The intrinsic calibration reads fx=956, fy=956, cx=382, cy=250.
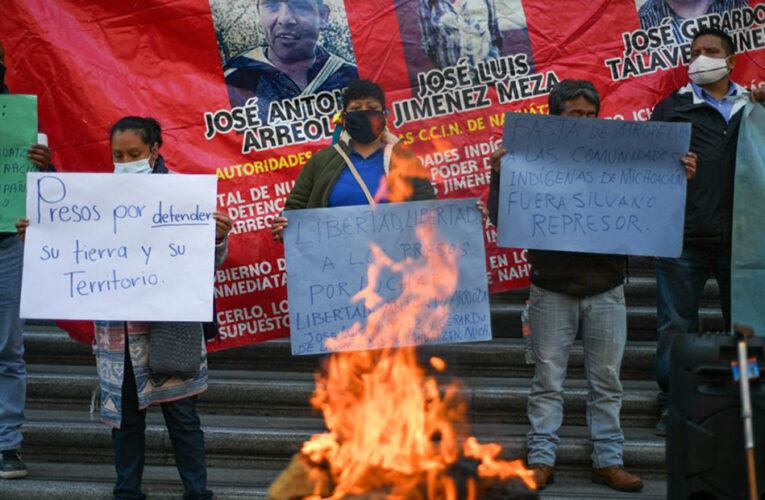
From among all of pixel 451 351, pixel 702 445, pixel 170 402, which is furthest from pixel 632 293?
pixel 170 402

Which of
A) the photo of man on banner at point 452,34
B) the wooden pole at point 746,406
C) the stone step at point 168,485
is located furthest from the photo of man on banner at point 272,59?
the wooden pole at point 746,406

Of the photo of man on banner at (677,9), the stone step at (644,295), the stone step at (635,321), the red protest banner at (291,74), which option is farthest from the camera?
the stone step at (644,295)

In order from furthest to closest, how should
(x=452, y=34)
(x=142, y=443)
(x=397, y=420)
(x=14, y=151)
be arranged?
(x=452, y=34) < (x=14, y=151) < (x=142, y=443) < (x=397, y=420)

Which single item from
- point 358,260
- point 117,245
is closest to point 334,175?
point 358,260

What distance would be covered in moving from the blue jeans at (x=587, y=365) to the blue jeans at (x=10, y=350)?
268 cm

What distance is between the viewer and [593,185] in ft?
15.9

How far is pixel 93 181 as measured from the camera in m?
4.45

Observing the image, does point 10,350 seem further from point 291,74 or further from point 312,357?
point 291,74

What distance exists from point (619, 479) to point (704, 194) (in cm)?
160

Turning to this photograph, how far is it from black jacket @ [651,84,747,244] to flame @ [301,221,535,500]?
4.74 feet

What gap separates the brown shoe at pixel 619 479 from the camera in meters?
4.79

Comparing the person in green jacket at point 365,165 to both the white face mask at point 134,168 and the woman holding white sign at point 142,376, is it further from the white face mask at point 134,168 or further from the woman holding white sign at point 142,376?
the white face mask at point 134,168

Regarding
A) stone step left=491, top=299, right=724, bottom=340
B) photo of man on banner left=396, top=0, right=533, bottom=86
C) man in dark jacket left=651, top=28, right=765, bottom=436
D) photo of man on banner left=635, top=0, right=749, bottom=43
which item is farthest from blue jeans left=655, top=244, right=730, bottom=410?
photo of man on banner left=396, top=0, right=533, bottom=86

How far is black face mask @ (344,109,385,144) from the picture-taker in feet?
15.4
